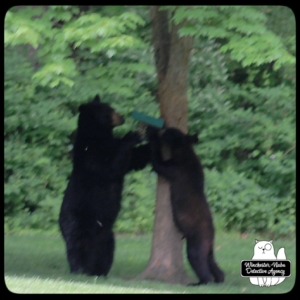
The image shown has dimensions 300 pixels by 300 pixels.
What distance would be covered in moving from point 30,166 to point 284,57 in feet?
20.1

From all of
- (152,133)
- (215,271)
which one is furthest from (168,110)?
(215,271)

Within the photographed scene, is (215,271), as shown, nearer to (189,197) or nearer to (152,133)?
(189,197)

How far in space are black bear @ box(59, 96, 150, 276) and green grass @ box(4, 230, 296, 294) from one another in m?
0.27

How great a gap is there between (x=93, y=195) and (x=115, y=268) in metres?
1.18

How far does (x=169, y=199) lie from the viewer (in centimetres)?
705

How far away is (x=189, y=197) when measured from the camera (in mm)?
6750

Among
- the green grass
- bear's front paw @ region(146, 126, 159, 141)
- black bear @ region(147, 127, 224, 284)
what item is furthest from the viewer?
bear's front paw @ region(146, 126, 159, 141)

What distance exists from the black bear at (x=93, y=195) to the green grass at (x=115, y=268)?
270mm

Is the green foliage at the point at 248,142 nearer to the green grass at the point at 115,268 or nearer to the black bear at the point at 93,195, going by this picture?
the green grass at the point at 115,268

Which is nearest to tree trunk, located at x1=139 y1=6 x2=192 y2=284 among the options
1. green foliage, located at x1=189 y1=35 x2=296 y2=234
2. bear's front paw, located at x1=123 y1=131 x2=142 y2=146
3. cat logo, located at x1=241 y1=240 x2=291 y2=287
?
bear's front paw, located at x1=123 y1=131 x2=142 y2=146

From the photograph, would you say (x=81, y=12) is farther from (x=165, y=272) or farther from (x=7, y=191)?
(x=7, y=191)

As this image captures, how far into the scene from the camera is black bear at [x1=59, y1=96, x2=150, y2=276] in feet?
23.0

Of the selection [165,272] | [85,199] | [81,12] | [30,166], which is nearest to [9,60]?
[30,166]

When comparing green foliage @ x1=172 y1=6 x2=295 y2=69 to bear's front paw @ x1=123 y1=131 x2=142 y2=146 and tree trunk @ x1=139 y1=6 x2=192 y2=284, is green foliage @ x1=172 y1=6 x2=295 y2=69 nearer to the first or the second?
tree trunk @ x1=139 y1=6 x2=192 y2=284
